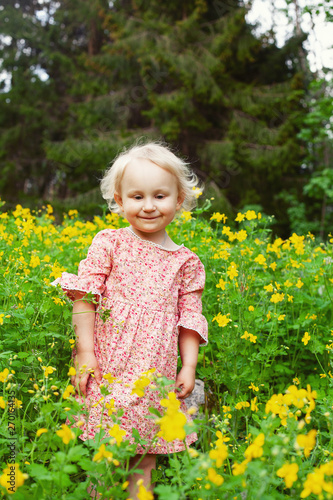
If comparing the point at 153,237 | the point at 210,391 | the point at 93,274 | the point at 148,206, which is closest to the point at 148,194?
the point at 148,206

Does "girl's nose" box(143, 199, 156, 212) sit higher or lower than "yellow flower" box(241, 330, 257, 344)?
higher

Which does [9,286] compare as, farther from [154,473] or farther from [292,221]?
[292,221]

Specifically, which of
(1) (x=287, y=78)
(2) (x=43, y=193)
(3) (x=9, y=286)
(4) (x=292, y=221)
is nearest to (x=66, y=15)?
(2) (x=43, y=193)

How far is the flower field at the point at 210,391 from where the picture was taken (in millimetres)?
1206

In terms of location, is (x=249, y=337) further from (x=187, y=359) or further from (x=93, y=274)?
(x=93, y=274)

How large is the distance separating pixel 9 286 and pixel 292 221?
12.0 m

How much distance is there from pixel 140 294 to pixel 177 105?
10.1 meters

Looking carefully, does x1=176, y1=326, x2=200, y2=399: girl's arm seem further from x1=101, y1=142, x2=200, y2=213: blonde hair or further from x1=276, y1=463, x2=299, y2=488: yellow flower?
x1=276, y1=463, x2=299, y2=488: yellow flower

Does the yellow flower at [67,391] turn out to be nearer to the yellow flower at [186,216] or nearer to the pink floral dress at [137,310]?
the pink floral dress at [137,310]

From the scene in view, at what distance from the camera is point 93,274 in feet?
6.98

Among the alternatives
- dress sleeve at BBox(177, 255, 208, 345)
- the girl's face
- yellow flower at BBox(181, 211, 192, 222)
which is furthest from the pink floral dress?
yellow flower at BBox(181, 211, 192, 222)

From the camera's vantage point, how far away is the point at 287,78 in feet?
49.1

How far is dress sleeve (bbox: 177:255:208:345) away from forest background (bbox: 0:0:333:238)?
25.8 feet

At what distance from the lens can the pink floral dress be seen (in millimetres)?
1897
